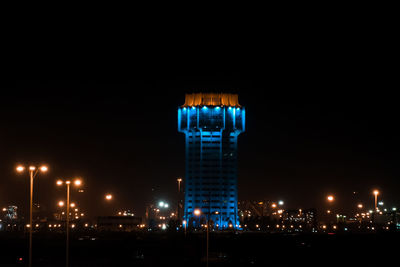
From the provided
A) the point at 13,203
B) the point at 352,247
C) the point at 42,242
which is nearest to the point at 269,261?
the point at 352,247

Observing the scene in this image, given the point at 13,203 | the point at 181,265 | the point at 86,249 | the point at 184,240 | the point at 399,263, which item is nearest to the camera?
the point at 181,265

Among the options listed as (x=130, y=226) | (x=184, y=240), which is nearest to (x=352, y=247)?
(x=184, y=240)

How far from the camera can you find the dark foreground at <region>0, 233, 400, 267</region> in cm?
7381

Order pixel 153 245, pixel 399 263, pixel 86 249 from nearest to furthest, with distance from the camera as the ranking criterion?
pixel 399 263 → pixel 86 249 → pixel 153 245

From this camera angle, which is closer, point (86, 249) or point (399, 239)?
point (86, 249)

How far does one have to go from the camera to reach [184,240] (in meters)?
106

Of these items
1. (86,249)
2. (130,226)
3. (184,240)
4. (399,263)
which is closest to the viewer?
(399,263)

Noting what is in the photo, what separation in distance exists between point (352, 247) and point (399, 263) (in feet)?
61.4

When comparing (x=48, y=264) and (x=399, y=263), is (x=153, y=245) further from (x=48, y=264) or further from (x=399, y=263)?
(x=399, y=263)

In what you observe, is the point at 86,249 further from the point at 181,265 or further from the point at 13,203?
the point at 13,203

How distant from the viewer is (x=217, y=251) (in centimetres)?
9450

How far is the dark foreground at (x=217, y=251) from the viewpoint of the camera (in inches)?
2906

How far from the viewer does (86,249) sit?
8994 cm

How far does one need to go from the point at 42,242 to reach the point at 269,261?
4210 cm
